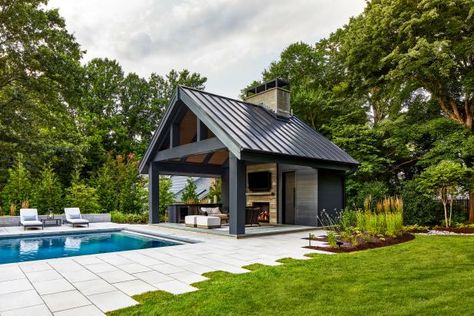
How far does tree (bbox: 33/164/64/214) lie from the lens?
16.3 meters

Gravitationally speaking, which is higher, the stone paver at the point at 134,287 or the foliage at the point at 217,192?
the foliage at the point at 217,192

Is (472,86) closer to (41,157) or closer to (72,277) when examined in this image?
(72,277)

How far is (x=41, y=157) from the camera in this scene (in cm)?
1692

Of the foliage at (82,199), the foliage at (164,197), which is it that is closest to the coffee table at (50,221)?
the foliage at (82,199)

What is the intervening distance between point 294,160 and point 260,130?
1642 mm

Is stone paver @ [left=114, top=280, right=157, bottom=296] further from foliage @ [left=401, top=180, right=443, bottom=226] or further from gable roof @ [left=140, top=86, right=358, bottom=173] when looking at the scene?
foliage @ [left=401, top=180, right=443, bottom=226]

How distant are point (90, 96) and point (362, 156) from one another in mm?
23663

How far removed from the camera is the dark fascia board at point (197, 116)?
34.2 ft

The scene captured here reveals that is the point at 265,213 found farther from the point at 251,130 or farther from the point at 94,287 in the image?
the point at 94,287

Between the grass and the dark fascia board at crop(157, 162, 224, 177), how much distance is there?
9772 millimetres

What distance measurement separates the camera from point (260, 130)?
12227 millimetres

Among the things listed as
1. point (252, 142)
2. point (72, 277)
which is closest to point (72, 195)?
point (252, 142)

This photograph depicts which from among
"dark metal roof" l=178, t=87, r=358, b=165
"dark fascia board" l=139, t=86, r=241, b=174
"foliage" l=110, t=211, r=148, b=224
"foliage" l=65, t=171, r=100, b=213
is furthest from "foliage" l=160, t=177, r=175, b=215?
"dark metal roof" l=178, t=87, r=358, b=165

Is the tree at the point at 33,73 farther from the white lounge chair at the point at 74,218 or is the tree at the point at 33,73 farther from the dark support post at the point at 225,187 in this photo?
the dark support post at the point at 225,187
